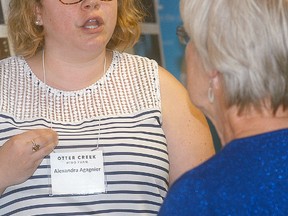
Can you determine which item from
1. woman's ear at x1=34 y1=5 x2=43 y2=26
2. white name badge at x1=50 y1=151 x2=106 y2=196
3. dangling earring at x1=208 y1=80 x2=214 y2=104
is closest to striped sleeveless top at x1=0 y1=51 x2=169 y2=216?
white name badge at x1=50 y1=151 x2=106 y2=196

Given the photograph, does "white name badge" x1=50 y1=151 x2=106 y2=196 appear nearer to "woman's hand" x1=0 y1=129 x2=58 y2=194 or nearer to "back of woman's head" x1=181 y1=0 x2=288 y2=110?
"woman's hand" x1=0 y1=129 x2=58 y2=194

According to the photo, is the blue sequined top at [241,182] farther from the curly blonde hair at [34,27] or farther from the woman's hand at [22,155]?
the curly blonde hair at [34,27]

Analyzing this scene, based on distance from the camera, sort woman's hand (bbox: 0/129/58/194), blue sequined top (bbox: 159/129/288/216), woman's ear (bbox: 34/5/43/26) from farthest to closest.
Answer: woman's ear (bbox: 34/5/43/26), woman's hand (bbox: 0/129/58/194), blue sequined top (bbox: 159/129/288/216)

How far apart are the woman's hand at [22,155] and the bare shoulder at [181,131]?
14.6 inches

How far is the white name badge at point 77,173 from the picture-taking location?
6.57 feet

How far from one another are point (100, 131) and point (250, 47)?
2.64 ft

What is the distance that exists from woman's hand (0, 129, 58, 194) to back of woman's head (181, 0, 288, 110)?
0.73 m

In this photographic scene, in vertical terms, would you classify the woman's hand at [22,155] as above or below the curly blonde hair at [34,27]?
below

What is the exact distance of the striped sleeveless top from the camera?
2008 mm

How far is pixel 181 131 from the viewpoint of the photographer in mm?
2152

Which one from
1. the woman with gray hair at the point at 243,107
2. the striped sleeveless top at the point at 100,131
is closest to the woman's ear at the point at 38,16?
the striped sleeveless top at the point at 100,131

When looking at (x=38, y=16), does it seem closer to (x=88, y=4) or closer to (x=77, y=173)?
(x=88, y=4)

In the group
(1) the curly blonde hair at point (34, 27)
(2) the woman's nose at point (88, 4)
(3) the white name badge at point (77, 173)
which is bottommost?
(3) the white name badge at point (77, 173)

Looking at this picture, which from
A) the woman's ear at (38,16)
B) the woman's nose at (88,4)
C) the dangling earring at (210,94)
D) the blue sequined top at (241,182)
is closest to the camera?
the blue sequined top at (241,182)
